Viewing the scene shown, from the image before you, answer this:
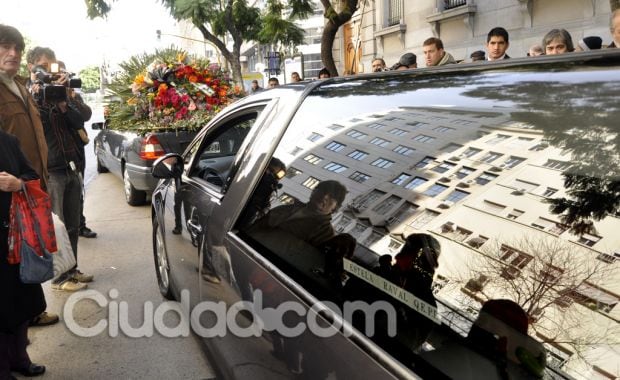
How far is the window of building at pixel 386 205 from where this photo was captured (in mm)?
1443

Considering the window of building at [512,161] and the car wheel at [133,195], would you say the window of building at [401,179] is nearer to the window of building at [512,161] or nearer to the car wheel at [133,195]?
the window of building at [512,161]

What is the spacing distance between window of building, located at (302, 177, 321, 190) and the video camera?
3.18m

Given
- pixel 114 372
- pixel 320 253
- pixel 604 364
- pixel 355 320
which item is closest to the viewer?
pixel 604 364

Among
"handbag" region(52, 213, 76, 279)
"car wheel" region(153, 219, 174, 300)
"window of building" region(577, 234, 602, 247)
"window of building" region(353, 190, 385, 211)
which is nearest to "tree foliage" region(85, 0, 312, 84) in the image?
"car wheel" region(153, 219, 174, 300)

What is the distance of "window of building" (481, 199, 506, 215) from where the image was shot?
3.86 ft

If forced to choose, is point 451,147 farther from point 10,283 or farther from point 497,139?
point 10,283

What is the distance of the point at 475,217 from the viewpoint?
122cm

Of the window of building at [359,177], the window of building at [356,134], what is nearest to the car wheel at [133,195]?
the window of building at [356,134]

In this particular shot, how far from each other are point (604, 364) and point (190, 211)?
224 centimetres

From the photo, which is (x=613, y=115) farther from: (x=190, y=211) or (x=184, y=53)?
(x=184, y=53)

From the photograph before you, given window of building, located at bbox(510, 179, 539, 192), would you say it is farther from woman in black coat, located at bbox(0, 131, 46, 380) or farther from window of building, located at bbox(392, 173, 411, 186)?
woman in black coat, located at bbox(0, 131, 46, 380)

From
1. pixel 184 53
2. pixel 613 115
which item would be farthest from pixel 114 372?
pixel 184 53

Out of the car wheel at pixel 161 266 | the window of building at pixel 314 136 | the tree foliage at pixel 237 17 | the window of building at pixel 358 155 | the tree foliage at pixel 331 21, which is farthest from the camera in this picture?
the tree foliage at pixel 237 17

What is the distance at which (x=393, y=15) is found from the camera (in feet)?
52.4
